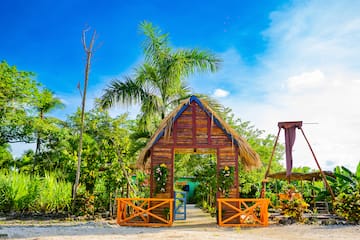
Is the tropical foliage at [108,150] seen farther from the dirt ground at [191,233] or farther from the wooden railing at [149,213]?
the dirt ground at [191,233]

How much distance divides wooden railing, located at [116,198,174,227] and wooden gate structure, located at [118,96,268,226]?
4.9 inches

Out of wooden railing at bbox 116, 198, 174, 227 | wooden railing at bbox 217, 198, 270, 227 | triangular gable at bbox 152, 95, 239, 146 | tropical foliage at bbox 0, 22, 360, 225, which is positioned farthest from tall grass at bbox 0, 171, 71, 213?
wooden railing at bbox 217, 198, 270, 227

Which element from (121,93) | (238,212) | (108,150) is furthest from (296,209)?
(121,93)

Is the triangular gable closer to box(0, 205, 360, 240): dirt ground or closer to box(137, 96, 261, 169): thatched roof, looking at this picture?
box(137, 96, 261, 169): thatched roof

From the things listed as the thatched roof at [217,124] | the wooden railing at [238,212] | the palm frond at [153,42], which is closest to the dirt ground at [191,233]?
the wooden railing at [238,212]

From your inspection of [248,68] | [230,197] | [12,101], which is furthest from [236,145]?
[12,101]

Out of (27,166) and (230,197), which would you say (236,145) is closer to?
(230,197)

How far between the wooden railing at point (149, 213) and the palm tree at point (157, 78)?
15.5 feet

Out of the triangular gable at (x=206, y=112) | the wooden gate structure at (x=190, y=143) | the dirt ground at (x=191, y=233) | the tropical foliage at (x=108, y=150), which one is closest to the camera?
the dirt ground at (x=191, y=233)

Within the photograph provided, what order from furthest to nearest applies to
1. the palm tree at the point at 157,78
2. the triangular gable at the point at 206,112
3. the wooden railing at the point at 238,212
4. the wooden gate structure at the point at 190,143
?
the palm tree at the point at 157,78 → the triangular gable at the point at 206,112 → the wooden gate structure at the point at 190,143 → the wooden railing at the point at 238,212

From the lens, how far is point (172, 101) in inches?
613

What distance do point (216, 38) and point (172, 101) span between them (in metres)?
4.13

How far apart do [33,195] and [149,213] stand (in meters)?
4.94

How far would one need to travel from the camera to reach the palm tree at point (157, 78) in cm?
1521
